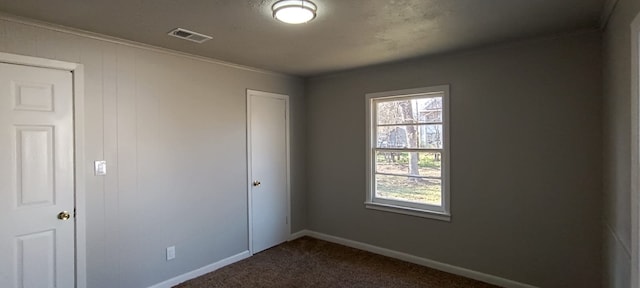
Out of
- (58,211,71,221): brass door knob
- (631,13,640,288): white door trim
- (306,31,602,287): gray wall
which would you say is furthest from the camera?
(306,31,602,287): gray wall

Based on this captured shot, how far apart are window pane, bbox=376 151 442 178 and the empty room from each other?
0.9 inches

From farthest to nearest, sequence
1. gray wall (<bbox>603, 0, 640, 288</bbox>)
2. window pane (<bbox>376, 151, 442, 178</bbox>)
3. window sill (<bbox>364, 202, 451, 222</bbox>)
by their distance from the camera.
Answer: window pane (<bbox>376, 151, 442, 178</bbox>), window sill (<bbox>364, 202, 451, 222</bbox>), gray wall (<bbox>603, 0, 640, 288</bbox>)

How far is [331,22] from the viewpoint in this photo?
8.16ft

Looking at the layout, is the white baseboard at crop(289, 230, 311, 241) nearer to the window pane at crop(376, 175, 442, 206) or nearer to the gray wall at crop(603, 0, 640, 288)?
the window pane at crop(376, 175, 442, 206)

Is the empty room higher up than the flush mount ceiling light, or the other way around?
the flush mount ceiling light

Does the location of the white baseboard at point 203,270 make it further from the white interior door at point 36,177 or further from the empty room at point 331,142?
the white interior door at point 36,177

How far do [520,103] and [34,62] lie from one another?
13.1 feet

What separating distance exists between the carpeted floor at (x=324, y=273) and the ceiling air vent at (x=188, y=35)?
7.61 ft

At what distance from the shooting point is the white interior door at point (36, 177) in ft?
7.66

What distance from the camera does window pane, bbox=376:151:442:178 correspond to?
3.67 metres

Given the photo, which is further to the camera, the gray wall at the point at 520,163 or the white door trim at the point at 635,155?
the gray wall at the point at 520,163

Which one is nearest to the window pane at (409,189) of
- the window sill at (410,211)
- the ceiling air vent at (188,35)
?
the window sill at (410,211)

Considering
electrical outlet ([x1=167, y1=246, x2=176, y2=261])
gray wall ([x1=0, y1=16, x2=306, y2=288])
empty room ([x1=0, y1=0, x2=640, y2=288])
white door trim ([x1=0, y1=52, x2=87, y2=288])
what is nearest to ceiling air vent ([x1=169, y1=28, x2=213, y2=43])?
empty room ([x1=0, y1=0, x2=640, y2=288])

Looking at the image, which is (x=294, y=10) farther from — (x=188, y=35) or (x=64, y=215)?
(x=64, y=215)
